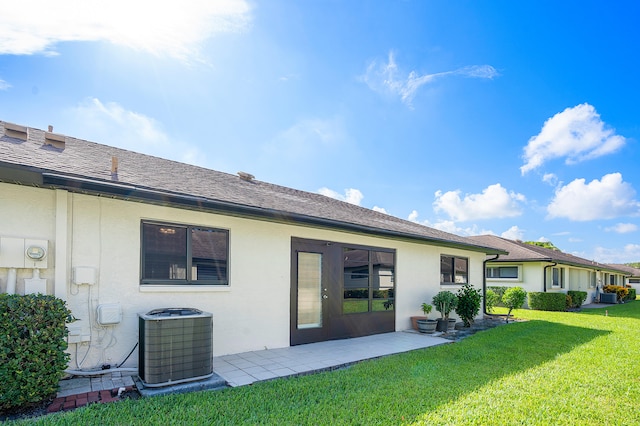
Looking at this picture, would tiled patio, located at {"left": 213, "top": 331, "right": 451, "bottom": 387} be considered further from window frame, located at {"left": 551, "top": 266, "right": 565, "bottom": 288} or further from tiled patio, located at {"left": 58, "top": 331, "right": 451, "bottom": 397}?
window frame, located at {"left": 551, "top": 266, "right": 565, "bottom": 288}

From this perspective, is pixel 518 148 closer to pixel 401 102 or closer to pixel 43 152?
pixel 401 102

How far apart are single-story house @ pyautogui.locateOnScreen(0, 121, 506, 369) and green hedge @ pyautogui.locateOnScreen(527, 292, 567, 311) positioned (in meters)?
11.9

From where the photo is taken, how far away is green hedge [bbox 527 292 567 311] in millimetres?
17000

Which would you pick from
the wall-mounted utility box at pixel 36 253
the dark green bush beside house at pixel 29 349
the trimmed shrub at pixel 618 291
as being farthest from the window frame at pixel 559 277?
the wall-mounted utility box at pixel 36 253

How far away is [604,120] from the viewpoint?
43.4 feet

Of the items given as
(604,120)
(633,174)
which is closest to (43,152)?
(604,120)

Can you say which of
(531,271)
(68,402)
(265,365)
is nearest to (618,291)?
(531,271)

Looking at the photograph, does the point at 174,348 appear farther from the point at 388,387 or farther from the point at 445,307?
the point at 445,307

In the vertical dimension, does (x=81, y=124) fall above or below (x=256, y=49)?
below


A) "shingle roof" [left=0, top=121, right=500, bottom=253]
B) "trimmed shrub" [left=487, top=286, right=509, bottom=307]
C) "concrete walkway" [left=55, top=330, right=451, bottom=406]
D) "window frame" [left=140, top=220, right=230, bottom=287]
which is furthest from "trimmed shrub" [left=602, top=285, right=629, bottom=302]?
"window frame" [left=140, top=220, right=230, bottom=287]

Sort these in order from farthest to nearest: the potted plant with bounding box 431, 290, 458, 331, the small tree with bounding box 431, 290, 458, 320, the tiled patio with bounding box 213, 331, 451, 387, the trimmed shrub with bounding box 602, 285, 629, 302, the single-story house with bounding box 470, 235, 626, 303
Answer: the trimmed shrub with bounding box 602, 285, 629, 302, the single-story house with bounding box 470, 235, 626, 303, the small tree with bounding box 431, 290, 458, 320, the potted plant with bounding box 431, 290, 458, 331, the tiled patio with bounding box 213, 331, 451, 387

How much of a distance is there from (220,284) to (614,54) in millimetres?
14021

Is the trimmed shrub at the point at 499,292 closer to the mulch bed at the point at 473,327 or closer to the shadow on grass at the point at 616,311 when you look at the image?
the shadow on grass at the point at 616,311

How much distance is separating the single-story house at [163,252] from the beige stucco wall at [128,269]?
17 mm
